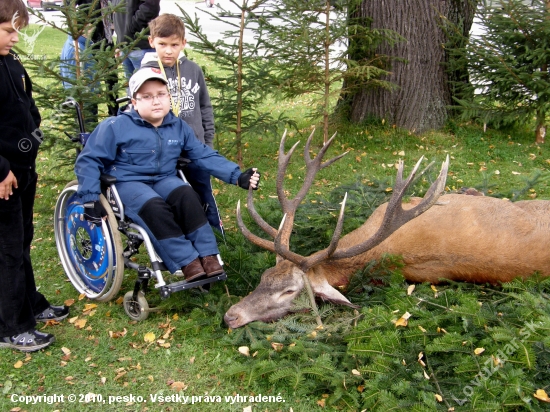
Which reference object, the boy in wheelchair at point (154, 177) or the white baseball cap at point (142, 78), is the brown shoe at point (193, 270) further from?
the white baseball cap at point (142, 78)

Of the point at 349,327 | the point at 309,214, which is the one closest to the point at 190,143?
the point at 309,214

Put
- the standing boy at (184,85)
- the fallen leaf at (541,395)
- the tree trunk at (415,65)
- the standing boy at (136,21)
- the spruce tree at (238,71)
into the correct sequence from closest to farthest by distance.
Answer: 1. the fallen leaf at (541,395)
2. the standing boy at (184,85)
3. the standing boy at (136,21)
4. the spruce tree at (238,71)
5. the tree trunk at (415,65)

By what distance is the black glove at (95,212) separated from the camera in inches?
157

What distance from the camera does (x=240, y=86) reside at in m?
7.05

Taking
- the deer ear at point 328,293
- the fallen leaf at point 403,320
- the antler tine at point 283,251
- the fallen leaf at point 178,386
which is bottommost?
the fallen leaf at point 178,386

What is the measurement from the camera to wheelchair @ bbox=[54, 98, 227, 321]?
4.00 m

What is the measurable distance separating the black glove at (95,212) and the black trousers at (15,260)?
1.44ft

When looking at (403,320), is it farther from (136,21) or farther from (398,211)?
(136,21)

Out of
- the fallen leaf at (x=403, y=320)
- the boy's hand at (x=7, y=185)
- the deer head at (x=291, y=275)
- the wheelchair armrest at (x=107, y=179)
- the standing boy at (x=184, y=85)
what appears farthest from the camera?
the standing boy at (x=184, y=85)

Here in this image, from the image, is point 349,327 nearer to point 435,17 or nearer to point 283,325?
point 283,325

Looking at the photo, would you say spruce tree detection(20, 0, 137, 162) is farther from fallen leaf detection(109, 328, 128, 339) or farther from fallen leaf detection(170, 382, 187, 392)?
fallen leaf detection(170, 382, 187, 392)

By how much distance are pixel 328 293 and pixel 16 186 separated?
2.35 m

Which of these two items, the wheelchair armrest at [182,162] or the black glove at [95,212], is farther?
the wheelchair armrest at [182,162]

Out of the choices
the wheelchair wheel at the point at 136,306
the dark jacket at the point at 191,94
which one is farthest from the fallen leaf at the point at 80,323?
the dark jacket at the point at 191,94
